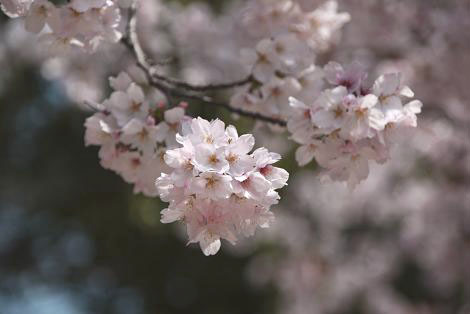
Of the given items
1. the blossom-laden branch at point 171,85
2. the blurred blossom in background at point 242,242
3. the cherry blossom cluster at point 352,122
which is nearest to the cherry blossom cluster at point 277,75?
the blossom-laden branch at point 171,85

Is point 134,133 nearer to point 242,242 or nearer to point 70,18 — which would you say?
point 70,18

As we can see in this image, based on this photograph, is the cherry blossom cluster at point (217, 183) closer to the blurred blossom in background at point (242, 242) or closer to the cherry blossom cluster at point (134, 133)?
the cherry blossom cluster at point (134, 133)

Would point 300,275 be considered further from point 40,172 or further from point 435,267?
point 40,172

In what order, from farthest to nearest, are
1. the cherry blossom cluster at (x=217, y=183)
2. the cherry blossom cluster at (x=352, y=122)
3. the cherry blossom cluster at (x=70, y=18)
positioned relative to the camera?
the cherry blossom cluster at (x=70, y=18) < the cherry blossom cluster at (x=352, y=122) < the cherry blossom cluster at (x=217, y=183)

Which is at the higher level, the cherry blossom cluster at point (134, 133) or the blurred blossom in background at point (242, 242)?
the cherry blossom cluster at point (134, 133)

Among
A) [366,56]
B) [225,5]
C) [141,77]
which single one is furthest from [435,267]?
[141,77]

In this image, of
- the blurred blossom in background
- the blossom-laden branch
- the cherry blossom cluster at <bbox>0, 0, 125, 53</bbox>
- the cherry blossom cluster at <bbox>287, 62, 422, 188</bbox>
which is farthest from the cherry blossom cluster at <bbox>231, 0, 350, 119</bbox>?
the blurred blossom in background
